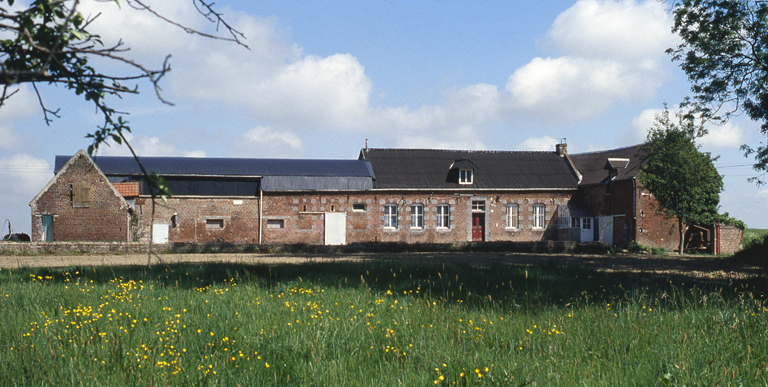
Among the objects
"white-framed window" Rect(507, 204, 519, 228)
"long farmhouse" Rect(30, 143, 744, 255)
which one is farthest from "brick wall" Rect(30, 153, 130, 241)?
"white-framed window" Rect(507, 204, 519, 228)

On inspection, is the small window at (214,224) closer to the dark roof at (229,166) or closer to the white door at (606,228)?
the dark roof at (229,166)

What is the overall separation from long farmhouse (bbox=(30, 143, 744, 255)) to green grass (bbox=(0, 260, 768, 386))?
26865 mm

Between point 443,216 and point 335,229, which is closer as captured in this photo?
point 335,229

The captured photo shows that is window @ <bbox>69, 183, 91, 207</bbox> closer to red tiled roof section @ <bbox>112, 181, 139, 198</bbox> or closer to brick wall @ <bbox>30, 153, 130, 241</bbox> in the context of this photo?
brick wall @ <bbox>30, 153, 130, 241</bbox>

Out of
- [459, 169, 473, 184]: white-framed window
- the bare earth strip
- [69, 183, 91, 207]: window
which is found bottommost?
the bare earth strip

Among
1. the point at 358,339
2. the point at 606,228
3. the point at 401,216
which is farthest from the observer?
the point at 401,216

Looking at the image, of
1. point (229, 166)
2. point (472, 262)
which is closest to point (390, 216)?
point (229, 166)

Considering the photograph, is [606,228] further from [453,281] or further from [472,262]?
[453,281]

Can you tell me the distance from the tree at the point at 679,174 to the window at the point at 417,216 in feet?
45.0

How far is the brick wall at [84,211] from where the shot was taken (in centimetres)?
3256

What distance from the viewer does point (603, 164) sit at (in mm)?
39125

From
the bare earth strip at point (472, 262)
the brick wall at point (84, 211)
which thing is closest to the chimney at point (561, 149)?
the bare earth strip at point (472, 262)

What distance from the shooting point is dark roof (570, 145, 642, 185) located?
119 ft

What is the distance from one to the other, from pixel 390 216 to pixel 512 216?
8.48 meters
